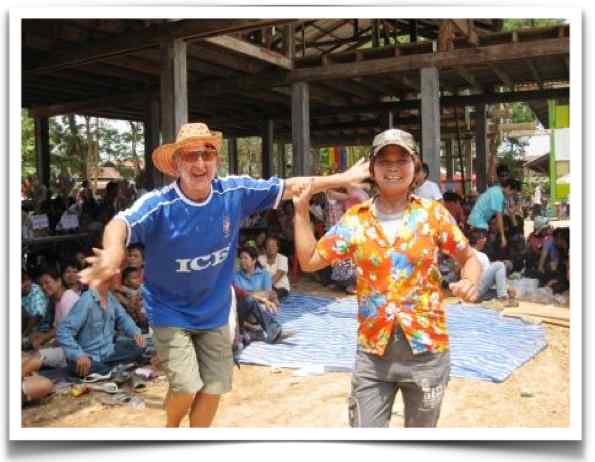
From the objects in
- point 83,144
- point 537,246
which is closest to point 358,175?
point 537,246

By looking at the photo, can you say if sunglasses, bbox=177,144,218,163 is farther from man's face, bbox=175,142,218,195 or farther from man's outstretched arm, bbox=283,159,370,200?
man's outstretched arm, bbox=283,159,370,200

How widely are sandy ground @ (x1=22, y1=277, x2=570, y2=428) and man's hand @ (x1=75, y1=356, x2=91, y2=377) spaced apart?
0.76 feet

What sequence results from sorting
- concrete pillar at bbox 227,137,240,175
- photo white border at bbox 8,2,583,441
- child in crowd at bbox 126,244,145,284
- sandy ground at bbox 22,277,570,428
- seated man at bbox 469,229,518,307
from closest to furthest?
photo white border at bbox 8,2,583,441, sandy ground at bbox 22,277,570,428, child in crowd at bbox 126,244,145,284, seated man at bbox 469,229,518,307, concrete pillar at bbox 227,137,240,175

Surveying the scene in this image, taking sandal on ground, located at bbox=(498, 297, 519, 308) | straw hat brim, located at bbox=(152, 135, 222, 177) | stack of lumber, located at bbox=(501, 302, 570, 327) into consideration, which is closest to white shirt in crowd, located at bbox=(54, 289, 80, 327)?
straw hat brim, located at bbox=(152, 135, 222, 177)

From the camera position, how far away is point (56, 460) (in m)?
3.65

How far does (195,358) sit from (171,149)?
3.63ft

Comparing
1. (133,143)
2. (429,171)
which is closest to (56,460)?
(429,171)

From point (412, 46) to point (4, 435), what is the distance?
21.4 feet

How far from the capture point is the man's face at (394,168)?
2783mm

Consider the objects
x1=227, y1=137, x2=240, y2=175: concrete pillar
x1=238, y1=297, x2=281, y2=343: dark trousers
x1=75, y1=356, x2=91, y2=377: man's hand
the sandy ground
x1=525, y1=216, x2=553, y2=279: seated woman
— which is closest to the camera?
the sandy ground

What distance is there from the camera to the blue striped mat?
18.2 ft

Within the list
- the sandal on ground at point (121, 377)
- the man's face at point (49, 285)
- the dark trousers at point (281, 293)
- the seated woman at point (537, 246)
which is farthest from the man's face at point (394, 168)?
the seated woman at point (537, 246)

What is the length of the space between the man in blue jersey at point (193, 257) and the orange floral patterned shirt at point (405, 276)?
432 millimetres

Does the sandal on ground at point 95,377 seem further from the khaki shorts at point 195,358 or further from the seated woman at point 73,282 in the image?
the khaki shorts at point 195,358
